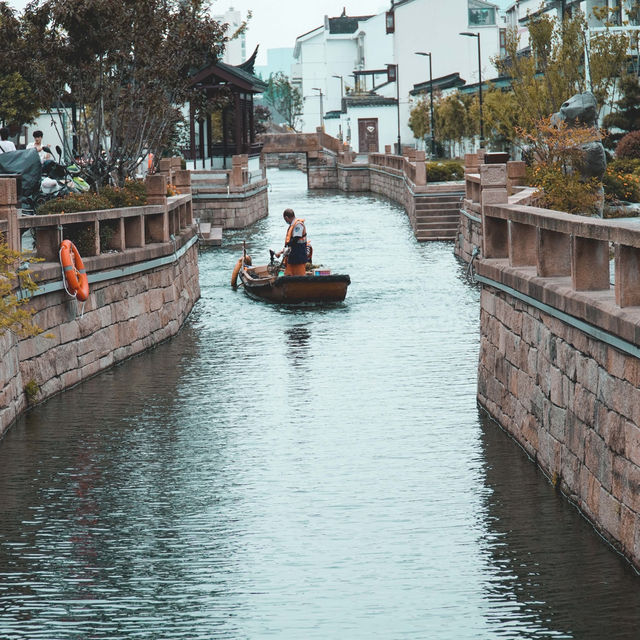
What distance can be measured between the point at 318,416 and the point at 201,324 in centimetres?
890

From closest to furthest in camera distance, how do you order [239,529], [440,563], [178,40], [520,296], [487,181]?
1. [440,563]
2. [239,529]
3. [520,296]
4. [487,181]
5. [178,40]

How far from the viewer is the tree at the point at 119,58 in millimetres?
25812

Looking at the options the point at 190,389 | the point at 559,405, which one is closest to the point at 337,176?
the point at 190,389

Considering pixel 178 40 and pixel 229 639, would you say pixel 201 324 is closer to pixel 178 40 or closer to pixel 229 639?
pixel 178 40

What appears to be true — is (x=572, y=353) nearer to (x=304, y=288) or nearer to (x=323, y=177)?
(x=304, y=288)

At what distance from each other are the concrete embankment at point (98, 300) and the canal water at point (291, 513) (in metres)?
0.39

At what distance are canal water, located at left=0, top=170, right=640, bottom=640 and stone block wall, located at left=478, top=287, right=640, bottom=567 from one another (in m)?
0.30

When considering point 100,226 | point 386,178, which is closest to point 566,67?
point 100,226

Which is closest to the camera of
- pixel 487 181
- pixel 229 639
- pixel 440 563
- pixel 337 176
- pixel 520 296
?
pixel 229 639

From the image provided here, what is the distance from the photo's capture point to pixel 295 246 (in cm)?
2577

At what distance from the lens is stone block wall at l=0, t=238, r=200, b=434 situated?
582 inches

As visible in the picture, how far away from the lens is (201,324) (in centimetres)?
2403

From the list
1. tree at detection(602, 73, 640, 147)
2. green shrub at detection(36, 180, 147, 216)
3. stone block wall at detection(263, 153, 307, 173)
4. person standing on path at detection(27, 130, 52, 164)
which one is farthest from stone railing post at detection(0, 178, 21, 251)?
stone block wall at detection(263, 153, 307, 173)

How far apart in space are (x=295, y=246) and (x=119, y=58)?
605cm
